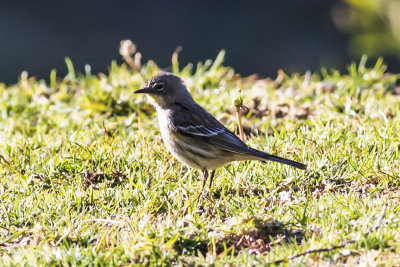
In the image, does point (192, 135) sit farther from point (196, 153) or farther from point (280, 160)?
point (280, 160)

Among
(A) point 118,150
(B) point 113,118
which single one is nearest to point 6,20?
(B) point 113,118

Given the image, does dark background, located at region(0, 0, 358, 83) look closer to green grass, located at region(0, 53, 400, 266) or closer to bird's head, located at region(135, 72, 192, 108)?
green grass, located at region(0, 53, 400, 266)

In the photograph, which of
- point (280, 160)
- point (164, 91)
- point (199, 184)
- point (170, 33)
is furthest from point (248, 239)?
point (170, 33)

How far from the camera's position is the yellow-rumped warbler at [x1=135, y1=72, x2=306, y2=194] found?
17.5 feet

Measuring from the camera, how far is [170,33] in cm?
1634

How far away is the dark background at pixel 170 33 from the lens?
48.8 ft

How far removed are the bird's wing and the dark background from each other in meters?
8.86

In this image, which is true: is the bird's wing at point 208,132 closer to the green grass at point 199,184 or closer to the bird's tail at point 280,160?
the bird's tail at point 280,160

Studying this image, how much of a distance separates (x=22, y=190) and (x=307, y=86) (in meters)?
4.12

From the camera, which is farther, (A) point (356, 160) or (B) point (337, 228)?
(A) point (356, 160)

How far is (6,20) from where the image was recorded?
53.1 feet

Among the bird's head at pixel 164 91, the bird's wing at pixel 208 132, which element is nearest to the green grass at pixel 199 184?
the bird's wing at pixel 208 132

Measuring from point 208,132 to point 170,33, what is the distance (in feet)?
36.5

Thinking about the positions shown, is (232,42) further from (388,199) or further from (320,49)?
(388,199)
